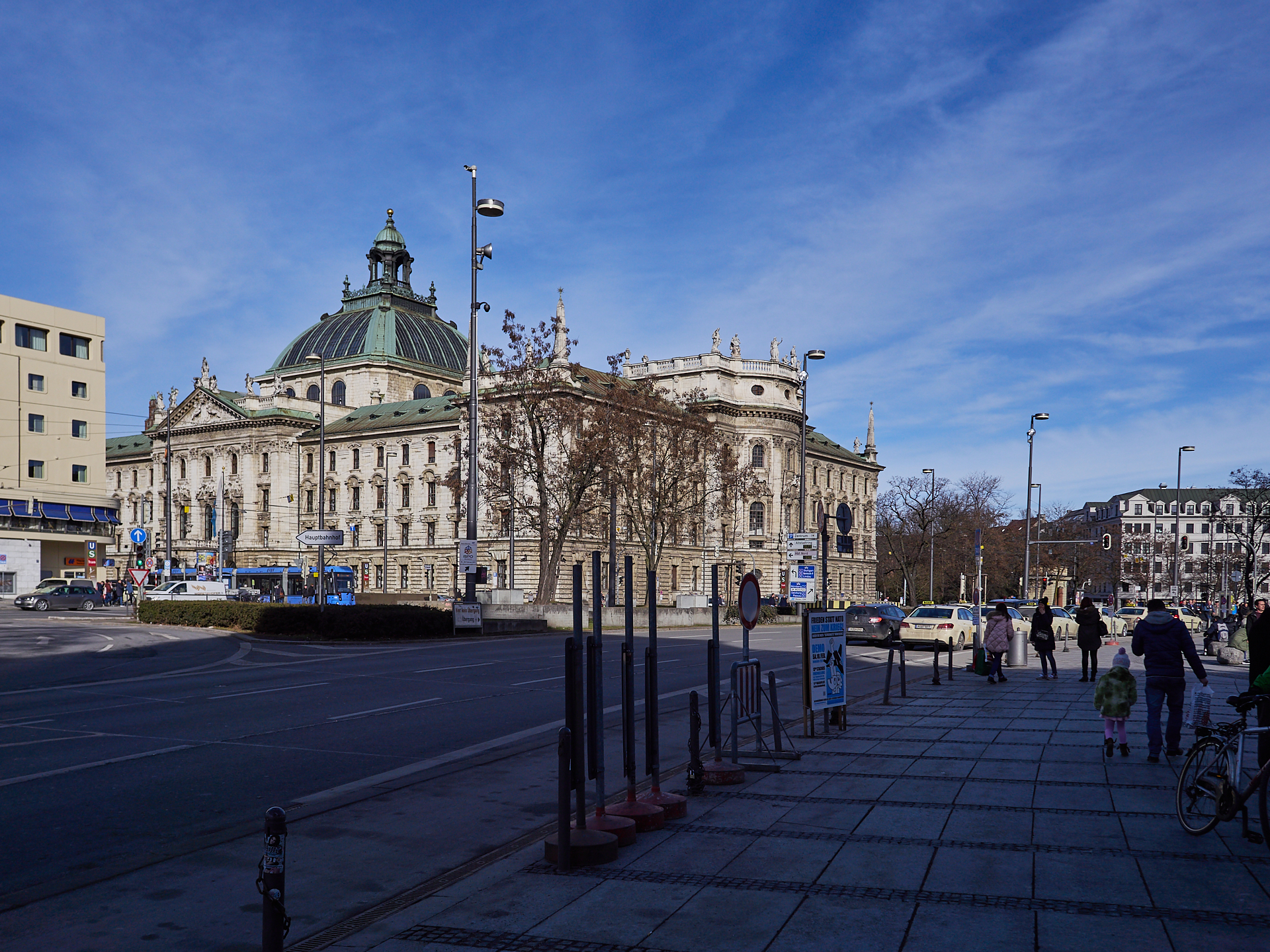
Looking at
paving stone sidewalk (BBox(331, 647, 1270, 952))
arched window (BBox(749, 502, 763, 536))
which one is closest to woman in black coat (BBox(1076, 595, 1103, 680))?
paving stone sidewalk (BBox(331, 647, 1270, 952))

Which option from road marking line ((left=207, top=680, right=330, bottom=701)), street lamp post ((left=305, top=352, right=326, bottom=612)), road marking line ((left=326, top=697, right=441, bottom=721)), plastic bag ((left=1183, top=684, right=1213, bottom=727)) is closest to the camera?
plastic bag ((left=1183, top=684, right=1213, bottom=727))

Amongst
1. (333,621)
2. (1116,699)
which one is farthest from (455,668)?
(1116,699)

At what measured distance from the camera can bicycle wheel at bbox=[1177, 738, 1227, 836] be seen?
7809 millimetres

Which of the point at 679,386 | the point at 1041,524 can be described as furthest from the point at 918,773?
the point at 1041,524

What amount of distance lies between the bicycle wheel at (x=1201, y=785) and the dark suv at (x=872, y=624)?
27.5 m

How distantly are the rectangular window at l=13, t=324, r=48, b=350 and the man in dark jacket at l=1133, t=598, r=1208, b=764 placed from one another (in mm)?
68037

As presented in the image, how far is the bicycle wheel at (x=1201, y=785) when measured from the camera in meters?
7.81

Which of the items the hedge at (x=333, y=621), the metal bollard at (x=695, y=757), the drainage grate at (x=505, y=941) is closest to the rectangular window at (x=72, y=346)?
the hedge at (x=333, y=621)

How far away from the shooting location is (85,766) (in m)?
10.5

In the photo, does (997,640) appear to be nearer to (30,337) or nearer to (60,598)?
(60,598)

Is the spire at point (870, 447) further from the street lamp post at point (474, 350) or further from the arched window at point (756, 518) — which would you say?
the street lamp post at point (474, 350)

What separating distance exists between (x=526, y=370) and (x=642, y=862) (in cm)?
3959

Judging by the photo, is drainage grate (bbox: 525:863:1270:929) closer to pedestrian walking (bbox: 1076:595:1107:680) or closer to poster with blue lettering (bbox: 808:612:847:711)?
poster with blue lettering (bbox: 808:612:847:711)

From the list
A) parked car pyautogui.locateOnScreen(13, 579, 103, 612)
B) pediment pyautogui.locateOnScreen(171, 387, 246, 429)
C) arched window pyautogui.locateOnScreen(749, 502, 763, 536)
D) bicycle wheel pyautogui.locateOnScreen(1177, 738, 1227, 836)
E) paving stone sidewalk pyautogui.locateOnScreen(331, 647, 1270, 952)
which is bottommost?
parked car pyautogui.locateOnScreen(13, 579, 103, 612)
